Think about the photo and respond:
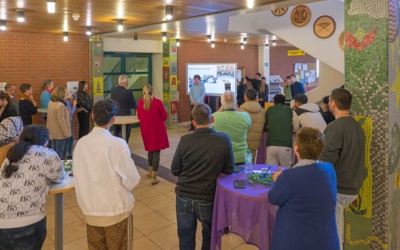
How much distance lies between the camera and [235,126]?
3936 mm

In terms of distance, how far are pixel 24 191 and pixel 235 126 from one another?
7.17 feet

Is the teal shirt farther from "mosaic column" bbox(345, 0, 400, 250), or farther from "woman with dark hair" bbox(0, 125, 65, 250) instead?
"woman with dark hair" bbox(0, 125, 65, 250)

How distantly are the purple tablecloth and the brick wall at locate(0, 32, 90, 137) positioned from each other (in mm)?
7415

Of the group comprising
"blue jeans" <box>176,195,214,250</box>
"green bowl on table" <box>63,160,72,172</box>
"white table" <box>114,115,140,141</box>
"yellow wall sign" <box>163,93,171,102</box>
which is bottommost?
"blue jeans" <box>176,195,214,250</box>

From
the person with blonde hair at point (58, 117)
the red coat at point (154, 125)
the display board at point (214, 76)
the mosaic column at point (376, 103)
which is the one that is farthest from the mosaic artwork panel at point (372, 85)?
the display board at point (214, 76)

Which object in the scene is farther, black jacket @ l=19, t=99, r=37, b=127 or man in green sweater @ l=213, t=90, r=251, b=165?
black jacket @ l=19, t=99, r=37, b=127

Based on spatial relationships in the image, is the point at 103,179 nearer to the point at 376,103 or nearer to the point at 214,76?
the point at 376,103

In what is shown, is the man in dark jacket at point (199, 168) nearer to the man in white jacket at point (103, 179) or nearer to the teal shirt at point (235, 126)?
the man in white jacket at point (103, 179)

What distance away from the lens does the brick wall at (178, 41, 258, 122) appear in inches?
489

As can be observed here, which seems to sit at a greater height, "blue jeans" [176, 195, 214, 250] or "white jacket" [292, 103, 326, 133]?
"white jacket" [292, 103, 326, 133]

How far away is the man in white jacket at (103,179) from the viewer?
258cm

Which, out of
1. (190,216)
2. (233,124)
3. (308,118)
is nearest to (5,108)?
(233,124)

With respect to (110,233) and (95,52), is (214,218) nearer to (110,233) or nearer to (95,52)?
(110,233)

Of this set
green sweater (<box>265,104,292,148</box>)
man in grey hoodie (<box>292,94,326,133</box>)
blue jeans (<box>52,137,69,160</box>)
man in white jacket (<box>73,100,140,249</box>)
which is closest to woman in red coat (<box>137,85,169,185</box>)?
blue jeans (<box>52,137,69,160</box>)
